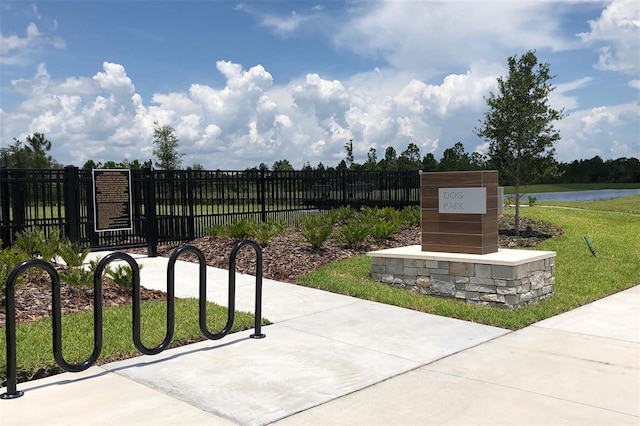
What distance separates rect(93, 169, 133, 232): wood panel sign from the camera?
11.6 metres

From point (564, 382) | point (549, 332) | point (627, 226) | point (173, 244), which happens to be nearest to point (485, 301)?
point (549, 332)

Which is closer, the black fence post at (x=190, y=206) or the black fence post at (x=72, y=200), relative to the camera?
the black fence post at (x=72, y=200)

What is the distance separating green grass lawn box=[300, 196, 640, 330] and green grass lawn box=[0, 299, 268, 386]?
2.12m

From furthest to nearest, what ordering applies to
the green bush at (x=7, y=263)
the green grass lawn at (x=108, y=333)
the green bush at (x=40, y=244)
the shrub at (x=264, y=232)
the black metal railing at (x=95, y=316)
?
the shrub at (x=264, y=232)
the green bush at (x=40, y=244)
the green bush at (x=7, y=263)
the green grass lawn at (x=108, y=333)
the black metal railing at (x=95, y=316)

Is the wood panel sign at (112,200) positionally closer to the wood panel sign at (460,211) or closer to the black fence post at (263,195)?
the black fence post at (263,195)

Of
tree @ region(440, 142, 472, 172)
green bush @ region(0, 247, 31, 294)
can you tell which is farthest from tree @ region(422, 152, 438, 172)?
green bush @ region(0, 247, 31, 294)

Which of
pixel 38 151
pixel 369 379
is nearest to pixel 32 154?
pixel 38 151

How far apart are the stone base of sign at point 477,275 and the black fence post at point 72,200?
21.2 feet

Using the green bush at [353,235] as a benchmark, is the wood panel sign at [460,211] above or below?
above

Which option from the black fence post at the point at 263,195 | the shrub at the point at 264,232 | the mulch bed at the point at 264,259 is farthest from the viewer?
the black fence post at the point at 263,195

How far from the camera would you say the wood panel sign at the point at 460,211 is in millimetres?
8133

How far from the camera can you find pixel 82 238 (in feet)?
40.9

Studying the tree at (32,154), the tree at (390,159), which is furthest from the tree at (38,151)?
the tree at (390,159)

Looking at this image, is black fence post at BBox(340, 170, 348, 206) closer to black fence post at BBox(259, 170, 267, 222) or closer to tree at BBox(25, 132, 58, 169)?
black fence post at BBox(259, 170, 267, 222)
